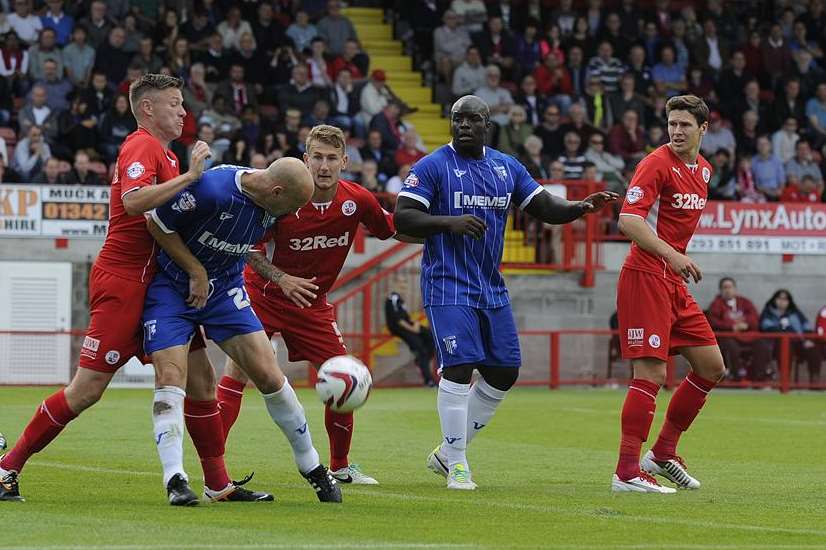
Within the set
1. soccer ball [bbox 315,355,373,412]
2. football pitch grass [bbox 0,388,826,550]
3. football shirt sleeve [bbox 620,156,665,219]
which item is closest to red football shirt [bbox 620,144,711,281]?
football shirt sleeve [bbox 620,156,665,219]

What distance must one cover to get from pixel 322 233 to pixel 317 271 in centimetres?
30

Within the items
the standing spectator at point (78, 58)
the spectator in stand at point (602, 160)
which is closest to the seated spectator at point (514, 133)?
the spectator in stand at point (602, 160)

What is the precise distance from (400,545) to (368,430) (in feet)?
26.7

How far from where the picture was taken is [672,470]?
1009 cm

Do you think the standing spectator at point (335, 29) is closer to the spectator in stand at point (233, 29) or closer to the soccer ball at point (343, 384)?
the spectator in stand at point (233, 29)

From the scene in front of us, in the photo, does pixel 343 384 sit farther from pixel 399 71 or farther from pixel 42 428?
pixel 399 71

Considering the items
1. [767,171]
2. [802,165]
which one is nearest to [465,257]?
[767,171]

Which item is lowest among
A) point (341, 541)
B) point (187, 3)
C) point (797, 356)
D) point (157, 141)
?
point (797, 356)

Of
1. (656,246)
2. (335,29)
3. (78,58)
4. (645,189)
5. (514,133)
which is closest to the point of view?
(656,246)

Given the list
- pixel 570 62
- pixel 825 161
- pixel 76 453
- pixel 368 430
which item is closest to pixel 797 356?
pixel 825 161

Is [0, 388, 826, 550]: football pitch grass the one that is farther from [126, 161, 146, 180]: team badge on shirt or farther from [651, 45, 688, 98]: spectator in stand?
[651, 45, 688, 98]: spectator in stand

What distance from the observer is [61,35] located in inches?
989

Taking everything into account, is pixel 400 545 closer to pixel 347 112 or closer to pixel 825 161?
pixel 347 112

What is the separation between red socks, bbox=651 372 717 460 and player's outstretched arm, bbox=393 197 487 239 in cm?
190
